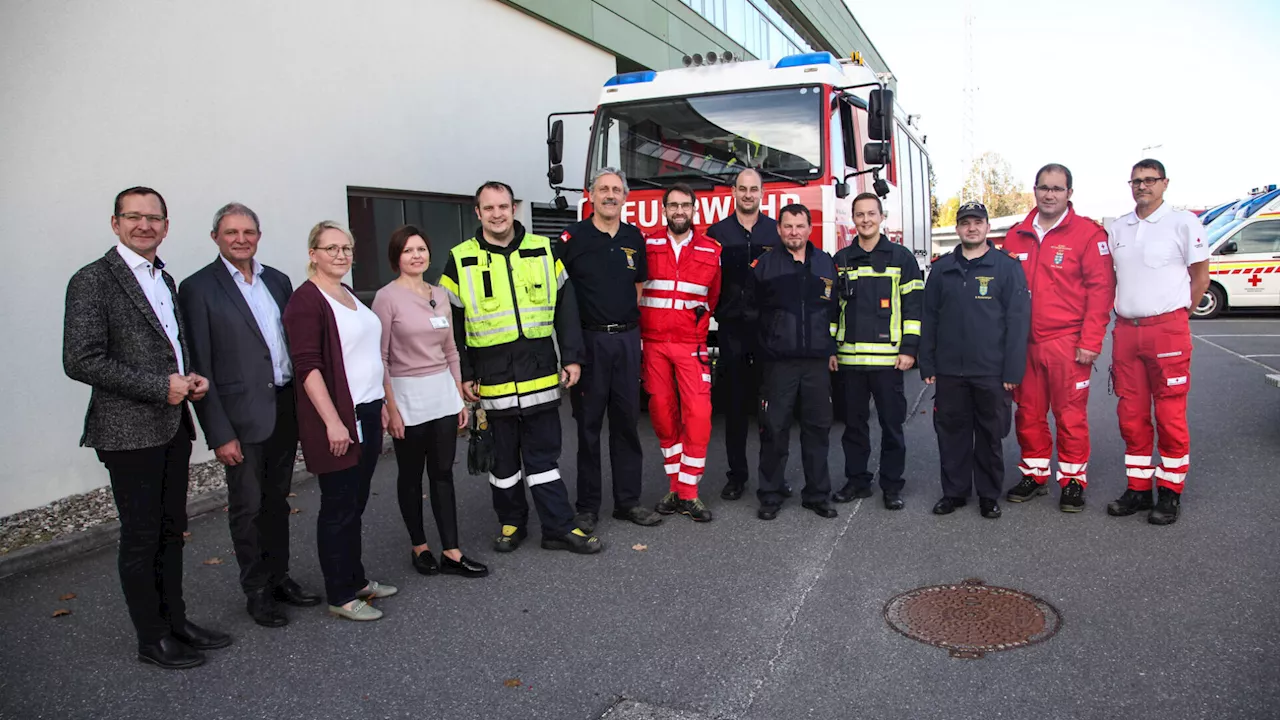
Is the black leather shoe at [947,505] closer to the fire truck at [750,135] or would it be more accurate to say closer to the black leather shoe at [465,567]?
the fire truck at [750,135]

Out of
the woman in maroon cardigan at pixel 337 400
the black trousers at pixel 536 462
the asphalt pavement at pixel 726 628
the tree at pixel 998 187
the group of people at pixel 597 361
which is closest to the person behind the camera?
the asphalt pavement at pixel 726 628

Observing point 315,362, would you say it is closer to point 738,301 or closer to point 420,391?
point 420,391

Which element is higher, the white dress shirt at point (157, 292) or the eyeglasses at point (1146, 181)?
the eyeglasses at point (1146, 181)

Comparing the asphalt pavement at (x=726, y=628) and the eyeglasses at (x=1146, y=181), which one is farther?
the eyeglasses at (x=1146, y=181)

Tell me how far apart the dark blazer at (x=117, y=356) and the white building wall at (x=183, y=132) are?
278 cm

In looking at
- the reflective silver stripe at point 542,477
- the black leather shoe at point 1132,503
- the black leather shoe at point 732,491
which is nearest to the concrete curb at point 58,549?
the reflective silver stripe at point 542,477

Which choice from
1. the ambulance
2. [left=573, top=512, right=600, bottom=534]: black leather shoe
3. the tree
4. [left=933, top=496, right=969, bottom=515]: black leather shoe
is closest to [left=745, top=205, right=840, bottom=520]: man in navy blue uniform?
[left=933, top=496, right=969, bottom=515]: black leather shoe

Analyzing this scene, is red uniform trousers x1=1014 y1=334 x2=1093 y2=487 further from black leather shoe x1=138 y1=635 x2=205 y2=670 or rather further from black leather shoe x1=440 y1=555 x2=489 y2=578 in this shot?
black leather shoe x1=138 y1=635 x2=205 y2=670

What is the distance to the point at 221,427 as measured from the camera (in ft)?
12.5

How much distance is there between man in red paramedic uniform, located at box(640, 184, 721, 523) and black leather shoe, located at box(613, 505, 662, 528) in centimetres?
24

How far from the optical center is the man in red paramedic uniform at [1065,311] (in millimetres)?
5391

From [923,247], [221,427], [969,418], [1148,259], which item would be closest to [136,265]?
[221,427]

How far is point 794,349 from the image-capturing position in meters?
5.46

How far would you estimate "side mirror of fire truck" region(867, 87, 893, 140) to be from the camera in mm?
7410
